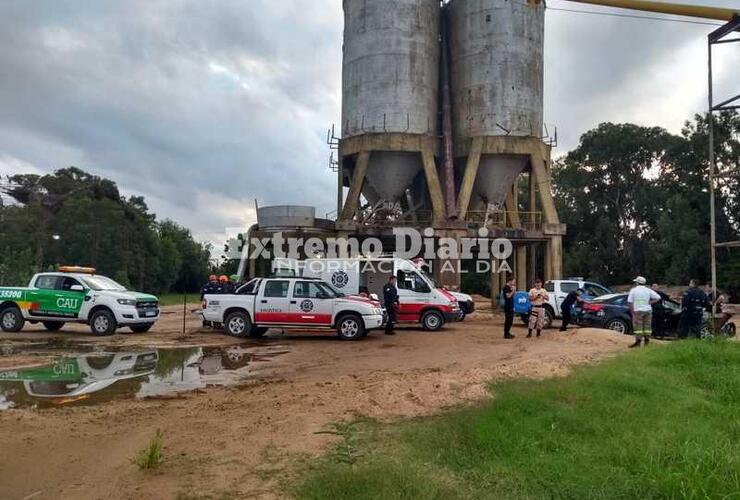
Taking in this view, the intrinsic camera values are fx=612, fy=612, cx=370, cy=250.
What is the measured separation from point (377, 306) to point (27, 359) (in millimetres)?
8676

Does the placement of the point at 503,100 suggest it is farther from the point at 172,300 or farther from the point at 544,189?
the point at 172,300

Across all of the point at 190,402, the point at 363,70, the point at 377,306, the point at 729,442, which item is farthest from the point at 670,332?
the point at 363,70

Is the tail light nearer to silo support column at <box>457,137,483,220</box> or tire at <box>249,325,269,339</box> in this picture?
tire at <box>249,325,269,339</box>

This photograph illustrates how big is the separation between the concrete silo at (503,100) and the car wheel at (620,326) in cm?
1633

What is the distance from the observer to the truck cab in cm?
1753

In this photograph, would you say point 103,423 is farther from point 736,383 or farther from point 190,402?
point 736,383

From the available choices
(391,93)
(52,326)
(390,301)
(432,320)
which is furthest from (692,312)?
(391,93)

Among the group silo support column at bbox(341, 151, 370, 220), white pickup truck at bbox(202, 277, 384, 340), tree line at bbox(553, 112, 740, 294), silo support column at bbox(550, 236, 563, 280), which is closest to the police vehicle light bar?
white pickup truck at bbox(202, 277, 384, 340)

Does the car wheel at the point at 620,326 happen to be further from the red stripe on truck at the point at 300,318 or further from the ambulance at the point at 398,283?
the red stripe on truck at the point at 300,318

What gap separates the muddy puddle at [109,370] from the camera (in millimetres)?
9109

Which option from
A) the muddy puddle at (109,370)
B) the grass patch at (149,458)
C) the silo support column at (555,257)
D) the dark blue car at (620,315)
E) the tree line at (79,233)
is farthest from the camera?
the tree line at (79,233)

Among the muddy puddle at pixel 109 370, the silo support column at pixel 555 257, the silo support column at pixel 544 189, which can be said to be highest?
the silo support column at pixel 544 189

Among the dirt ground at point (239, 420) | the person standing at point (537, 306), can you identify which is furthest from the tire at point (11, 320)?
the person standing at point (537, 306)

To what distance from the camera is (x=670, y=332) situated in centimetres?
1703
